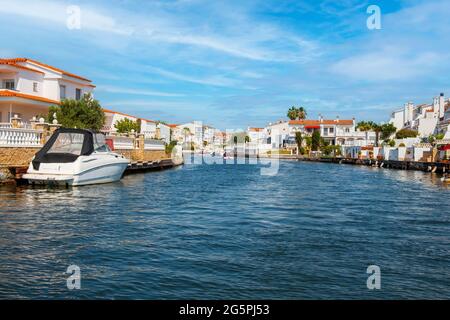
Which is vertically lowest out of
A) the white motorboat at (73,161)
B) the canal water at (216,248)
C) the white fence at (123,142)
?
the canal water at (216,248)

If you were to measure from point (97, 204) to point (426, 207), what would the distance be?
14.8 meters

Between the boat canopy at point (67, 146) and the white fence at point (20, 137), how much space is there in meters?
1.87

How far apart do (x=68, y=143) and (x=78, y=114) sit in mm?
16671

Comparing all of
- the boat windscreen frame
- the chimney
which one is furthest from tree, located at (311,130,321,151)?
the boat windscreen frame

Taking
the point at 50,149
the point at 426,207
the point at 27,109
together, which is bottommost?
the point at 426,207

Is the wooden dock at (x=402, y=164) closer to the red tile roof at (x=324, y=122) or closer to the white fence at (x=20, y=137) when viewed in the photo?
the red tile roof at (x=324, y=122)

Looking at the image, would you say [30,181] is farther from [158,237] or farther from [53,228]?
[158,237]

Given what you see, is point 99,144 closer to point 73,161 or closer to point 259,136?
point 73,161

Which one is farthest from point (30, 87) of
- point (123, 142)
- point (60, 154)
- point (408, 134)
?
point (408, 134)

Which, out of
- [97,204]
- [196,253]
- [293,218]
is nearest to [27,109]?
[97,204]

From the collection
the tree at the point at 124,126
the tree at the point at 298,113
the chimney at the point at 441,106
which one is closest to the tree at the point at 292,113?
the tree at the point at 298,113

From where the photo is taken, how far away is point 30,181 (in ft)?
79.0

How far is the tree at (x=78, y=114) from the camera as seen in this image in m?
40.5
